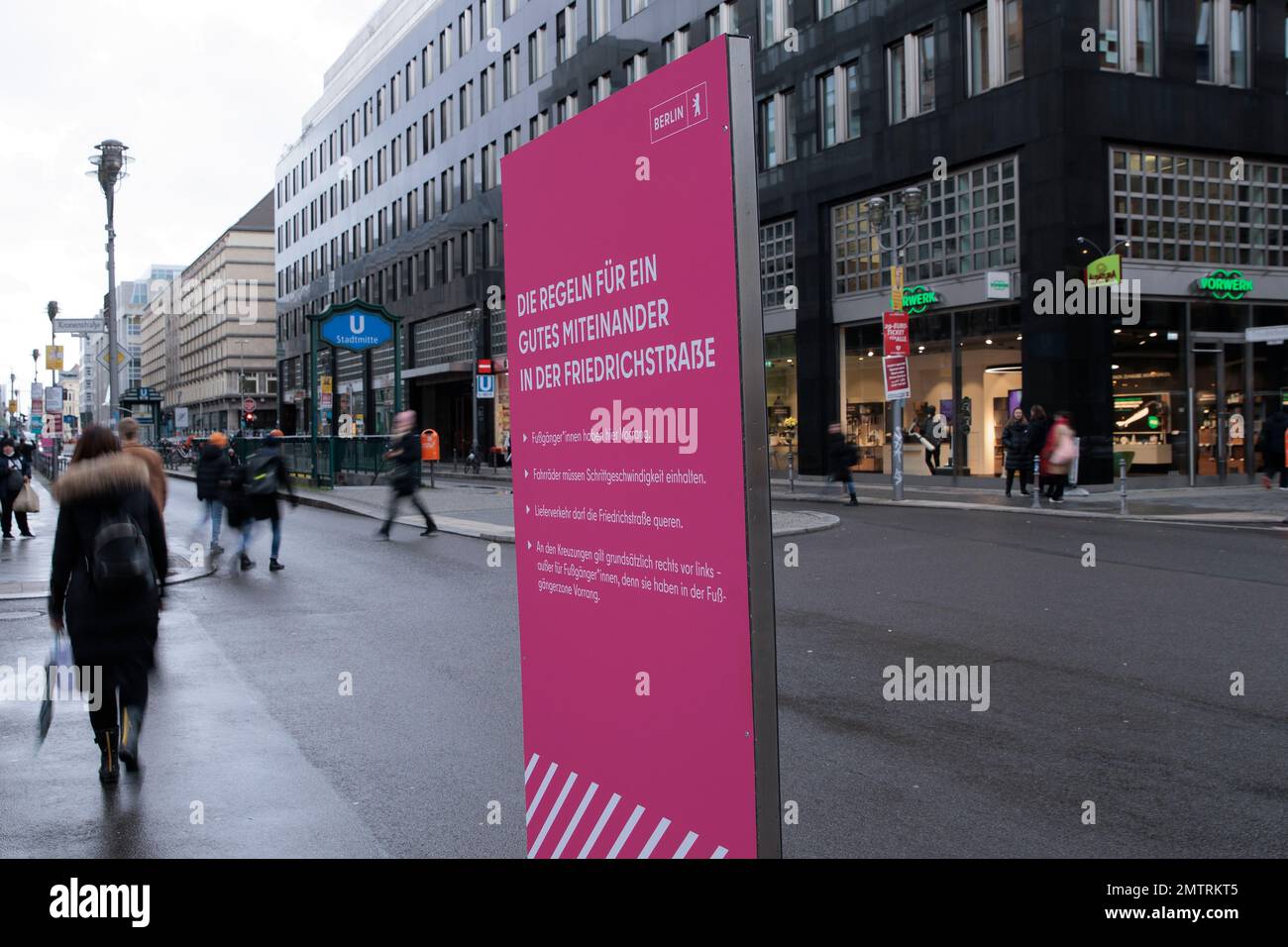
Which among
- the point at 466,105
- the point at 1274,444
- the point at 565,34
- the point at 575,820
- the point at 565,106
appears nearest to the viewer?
the point at 575,820

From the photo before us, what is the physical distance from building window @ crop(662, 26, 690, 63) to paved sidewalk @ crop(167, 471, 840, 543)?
1784cm

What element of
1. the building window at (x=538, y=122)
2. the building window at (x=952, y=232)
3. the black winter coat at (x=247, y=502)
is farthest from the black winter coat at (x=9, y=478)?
the building window at (x=538, y=122)

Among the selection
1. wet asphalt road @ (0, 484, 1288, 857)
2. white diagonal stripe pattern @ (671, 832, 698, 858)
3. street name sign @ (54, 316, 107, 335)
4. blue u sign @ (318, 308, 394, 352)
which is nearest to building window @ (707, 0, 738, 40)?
blue u sign @ (318, 308, 394, 352)

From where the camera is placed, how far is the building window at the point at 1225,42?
28.3 meters

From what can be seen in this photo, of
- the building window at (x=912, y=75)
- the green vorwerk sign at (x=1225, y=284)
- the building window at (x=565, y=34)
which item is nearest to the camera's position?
the green vorwerk sign at (x=1225, y=284)

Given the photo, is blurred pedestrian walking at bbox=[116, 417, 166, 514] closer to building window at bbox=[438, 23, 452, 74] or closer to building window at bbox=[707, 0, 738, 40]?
building window at bbox=[707, 0, 738, 40]

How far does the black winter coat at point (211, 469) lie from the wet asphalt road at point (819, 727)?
351 centimetres

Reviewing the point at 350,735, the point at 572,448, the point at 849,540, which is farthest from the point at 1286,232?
the point at 572,448

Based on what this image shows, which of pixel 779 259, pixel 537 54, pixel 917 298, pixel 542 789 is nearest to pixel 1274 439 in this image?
pixel 917 298

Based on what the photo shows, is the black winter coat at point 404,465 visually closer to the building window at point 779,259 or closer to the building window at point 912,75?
the building window at point 912,75

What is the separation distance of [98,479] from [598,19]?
43.4 meters

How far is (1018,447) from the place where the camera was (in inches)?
995

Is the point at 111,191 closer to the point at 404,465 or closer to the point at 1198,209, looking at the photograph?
the point at 404,465

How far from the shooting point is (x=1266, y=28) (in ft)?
95.4
